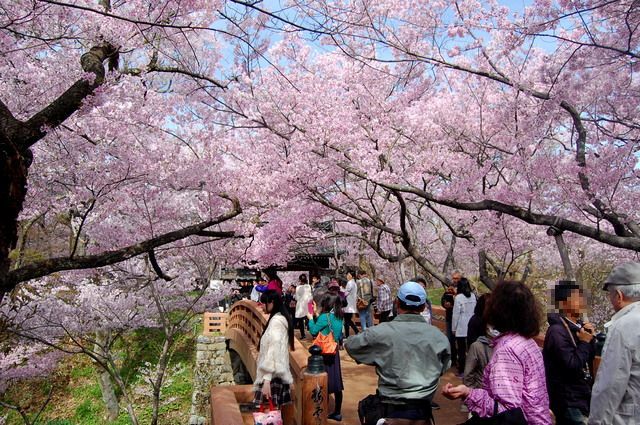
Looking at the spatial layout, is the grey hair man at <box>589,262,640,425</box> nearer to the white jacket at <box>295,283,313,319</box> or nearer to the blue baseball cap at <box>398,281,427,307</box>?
the blue baseball cap at <box>398,281,427,307</box>

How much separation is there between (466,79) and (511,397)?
28.4 feet

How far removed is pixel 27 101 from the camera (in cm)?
632

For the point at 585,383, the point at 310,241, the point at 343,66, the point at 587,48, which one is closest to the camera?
the point at 585,383

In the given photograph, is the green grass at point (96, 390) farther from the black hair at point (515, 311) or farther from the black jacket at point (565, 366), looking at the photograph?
the black hair at point (515, 311)

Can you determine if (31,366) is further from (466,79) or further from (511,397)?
(511,397)

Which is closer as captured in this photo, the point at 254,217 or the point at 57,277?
the point at 254,217

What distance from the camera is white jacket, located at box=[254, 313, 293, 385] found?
14.2ft

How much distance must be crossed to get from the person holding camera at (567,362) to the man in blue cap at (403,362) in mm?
878

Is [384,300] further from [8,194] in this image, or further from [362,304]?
[8,194]

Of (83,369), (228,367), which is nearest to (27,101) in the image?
(228,367)

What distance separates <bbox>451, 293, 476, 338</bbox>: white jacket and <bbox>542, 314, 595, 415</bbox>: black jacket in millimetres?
3893

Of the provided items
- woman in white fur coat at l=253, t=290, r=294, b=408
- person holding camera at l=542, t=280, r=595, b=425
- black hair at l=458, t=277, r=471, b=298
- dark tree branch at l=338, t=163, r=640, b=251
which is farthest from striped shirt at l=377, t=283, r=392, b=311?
person holding camera at l=542, t=280, r=595, b=425

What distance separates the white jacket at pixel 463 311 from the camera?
6.97 meters

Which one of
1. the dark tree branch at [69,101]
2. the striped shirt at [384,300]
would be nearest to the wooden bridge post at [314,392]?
the dark tree branch at [69,101]
